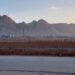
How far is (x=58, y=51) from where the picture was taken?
28297 mm

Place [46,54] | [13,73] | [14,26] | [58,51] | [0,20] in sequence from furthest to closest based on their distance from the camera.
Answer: [14,26], [0,20], [46,54], [58,51], [13,73]

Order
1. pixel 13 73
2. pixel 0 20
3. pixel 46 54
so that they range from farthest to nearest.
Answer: pixel 0 20, pixel 46 54, pixel 13 73

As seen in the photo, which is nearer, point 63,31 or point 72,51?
point 72,51

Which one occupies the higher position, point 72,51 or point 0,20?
point 0,20

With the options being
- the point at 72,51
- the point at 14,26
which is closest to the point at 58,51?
the point at 72,51

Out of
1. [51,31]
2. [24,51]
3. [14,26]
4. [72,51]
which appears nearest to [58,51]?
[72,51]

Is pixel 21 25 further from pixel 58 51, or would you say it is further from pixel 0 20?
pixel 58 51

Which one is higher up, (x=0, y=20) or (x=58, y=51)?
(x=0, y=20)

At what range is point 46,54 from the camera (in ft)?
99.9

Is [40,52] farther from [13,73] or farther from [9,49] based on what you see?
[13,73]

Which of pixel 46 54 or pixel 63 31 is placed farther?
pixel 63 31

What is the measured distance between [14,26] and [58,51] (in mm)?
158251

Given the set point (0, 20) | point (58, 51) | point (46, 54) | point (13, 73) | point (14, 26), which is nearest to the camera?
point (13, 73)

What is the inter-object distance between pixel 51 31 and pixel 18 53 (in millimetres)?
140078
